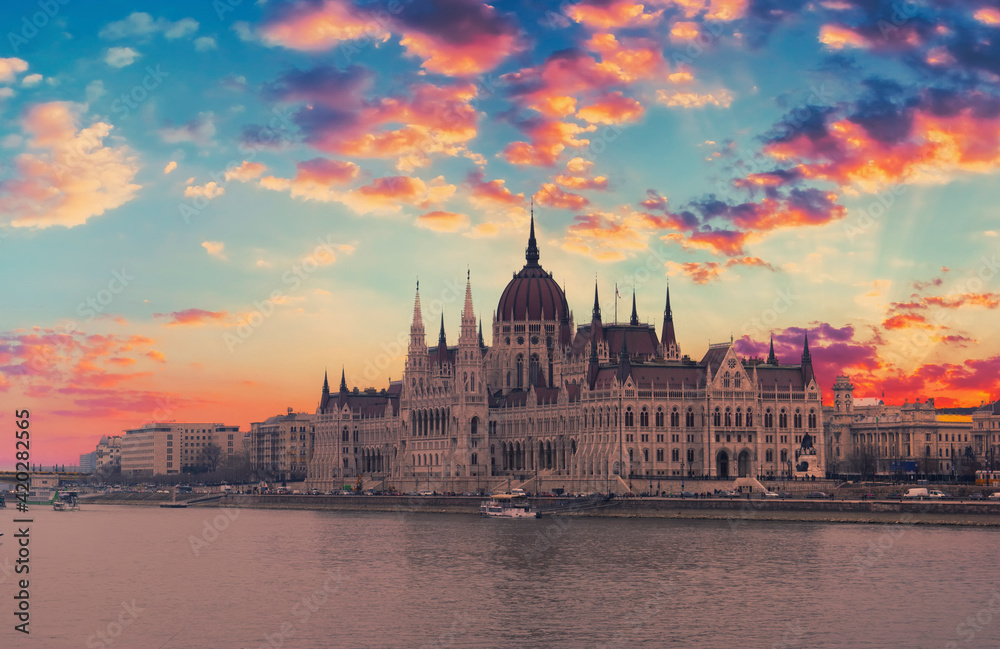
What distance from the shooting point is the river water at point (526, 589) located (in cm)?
6375

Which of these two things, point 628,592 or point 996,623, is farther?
point 628,592

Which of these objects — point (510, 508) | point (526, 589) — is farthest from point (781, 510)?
point (526, 589)

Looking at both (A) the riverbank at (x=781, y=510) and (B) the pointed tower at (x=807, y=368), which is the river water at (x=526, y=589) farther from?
(B) the pointed tower at (x=807, y=368)

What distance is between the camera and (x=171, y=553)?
362 ft

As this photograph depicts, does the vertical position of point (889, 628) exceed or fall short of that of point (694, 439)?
it falls short

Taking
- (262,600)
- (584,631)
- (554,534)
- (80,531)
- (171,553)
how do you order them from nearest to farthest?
1. (584,631)
2. (262,600)
3. (171,553)
4. (554,534)
5. (80,531)

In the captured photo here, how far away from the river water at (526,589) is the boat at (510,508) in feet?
84.5

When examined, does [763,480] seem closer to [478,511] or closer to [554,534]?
[478,511]

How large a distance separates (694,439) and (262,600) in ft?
364

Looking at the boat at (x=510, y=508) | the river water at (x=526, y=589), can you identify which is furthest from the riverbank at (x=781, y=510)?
the river water at (x=526, y=589)

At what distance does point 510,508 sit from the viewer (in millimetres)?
155375

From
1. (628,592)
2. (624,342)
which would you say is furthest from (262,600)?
(624,342)

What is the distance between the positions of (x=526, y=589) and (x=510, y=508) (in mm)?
75810

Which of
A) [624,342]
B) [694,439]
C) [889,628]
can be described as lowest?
[889,628]
